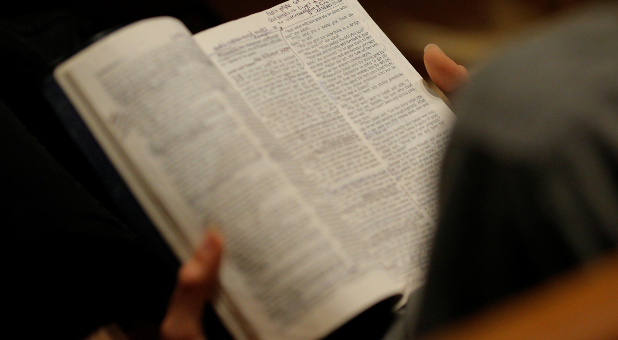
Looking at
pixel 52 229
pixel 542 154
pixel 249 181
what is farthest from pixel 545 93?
pixel 52 229

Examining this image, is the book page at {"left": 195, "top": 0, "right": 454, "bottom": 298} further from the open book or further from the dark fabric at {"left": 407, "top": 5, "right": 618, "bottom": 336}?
the dark fabric at {"left": 407, "top": 5, "right": 618, "bottom": 336}

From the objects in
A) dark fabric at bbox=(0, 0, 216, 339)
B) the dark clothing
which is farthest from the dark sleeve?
the dark clothing

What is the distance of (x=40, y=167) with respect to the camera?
1.84 feet

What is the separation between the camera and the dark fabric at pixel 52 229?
0.54 meters

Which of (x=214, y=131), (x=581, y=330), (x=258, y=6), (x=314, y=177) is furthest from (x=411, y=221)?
(x=258, y=6)

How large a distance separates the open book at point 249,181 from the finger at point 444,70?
136 millimetres

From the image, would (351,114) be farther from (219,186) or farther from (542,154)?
(542,154)

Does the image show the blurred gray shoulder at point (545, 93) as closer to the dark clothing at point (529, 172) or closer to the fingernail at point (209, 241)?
the dark clothing at point (529, 172)

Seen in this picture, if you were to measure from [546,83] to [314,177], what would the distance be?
276mm

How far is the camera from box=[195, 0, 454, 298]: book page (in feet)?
1.63

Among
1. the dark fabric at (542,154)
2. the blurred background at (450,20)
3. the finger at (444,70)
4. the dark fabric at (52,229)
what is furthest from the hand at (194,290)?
the blurred background at (450,20)

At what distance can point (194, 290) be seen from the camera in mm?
414

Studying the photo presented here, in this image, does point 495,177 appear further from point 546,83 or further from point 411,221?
point 411,221

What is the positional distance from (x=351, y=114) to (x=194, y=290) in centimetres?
25
